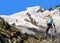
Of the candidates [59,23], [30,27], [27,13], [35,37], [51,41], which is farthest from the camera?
[27,13]

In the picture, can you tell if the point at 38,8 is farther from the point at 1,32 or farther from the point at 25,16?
the point at 1,32

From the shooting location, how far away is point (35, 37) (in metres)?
39.3

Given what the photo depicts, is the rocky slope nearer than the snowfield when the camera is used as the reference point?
Yes

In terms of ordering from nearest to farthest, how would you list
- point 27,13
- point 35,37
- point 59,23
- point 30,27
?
point 35,37, point 30,27, point 59,23, point 27,13

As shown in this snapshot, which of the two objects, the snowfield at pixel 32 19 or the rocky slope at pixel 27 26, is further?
the snowfield at pixel 32 19

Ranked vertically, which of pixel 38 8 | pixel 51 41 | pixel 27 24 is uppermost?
pixel 38 8

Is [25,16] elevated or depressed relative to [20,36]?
elevated

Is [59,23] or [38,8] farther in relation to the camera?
[38,8]

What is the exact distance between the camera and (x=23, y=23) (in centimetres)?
5091

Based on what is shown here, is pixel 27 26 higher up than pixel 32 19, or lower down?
lower down

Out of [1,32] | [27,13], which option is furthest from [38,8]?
[1,32]

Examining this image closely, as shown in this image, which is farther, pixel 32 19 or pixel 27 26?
pixel 32 19

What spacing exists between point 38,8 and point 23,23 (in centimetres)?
921

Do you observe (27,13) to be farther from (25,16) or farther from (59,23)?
(59,23)
